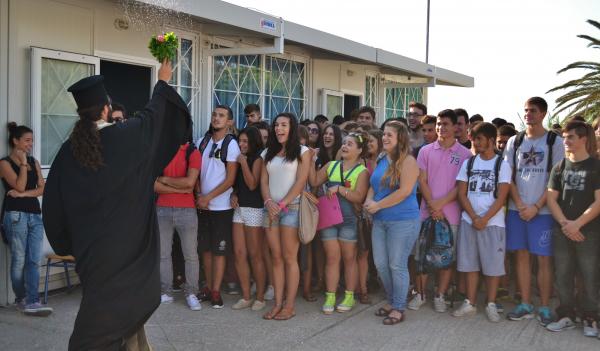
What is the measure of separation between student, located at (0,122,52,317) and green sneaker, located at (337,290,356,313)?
270 centimetres

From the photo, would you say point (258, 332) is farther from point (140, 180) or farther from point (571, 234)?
point (571, 234)

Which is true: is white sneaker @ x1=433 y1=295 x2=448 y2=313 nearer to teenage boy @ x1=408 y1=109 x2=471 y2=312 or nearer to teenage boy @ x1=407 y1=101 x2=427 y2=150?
teenage boy @ x1=408 y1=109 x2=471 y2=312

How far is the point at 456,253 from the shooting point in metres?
6.21

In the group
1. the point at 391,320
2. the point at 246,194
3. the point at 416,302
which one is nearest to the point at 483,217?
the point at 416,302

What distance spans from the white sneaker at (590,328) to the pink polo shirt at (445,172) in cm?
142

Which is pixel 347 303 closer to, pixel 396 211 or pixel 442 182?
pixel 396 211

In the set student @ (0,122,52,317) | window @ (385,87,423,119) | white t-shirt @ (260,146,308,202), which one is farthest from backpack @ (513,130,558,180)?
window @ (385,87,423,119)

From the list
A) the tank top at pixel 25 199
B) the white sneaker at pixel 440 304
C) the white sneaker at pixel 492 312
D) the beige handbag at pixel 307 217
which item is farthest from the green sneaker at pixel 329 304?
the tank top at pixel 25 199

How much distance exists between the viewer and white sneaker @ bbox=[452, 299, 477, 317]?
6094 millimetres

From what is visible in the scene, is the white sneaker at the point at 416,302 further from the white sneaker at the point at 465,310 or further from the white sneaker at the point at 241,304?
the white sneaker at the point at 241,304

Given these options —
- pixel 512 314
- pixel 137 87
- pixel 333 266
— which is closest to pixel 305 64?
pixel 137 87

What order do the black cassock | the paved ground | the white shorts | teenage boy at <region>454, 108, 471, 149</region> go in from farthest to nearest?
teenage boy at <region>454, 108, 471, 149</region>
the white shorts
the paved ground
the black cassock

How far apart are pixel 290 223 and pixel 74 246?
2660 millimetres

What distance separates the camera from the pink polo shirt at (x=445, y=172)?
20.5ft
